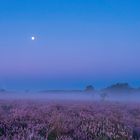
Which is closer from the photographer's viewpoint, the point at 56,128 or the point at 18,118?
the point at 56,128

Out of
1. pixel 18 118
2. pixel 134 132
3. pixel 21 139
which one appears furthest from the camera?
pixel 18 118

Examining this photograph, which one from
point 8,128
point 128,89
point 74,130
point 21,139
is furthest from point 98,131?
point 128,89

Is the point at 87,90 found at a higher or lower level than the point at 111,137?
higher

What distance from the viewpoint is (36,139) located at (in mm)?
8898

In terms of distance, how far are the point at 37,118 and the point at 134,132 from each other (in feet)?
10.7

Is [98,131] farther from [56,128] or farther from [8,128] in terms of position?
[8,128]

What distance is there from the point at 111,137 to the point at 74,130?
1.19 metres

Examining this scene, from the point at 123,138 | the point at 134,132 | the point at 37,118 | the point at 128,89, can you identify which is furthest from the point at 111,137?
the point at 128,89

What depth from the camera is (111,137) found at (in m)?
10.2

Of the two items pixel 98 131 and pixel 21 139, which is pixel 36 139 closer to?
pixel 21 139

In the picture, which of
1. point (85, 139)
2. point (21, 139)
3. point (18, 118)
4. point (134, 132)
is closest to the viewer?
point (21, 139)

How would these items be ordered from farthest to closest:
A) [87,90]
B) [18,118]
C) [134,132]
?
[87,90] < [18,118] < [134,132]

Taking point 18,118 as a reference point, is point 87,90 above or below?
above

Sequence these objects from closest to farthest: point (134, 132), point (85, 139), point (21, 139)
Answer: point (21, 139) → point (85, 139) → point (134, 132)
